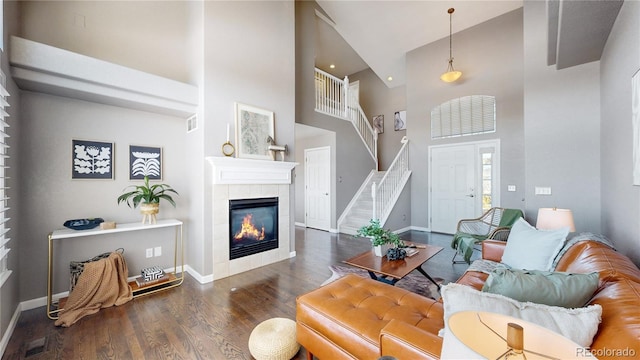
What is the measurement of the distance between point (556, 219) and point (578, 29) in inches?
75.4

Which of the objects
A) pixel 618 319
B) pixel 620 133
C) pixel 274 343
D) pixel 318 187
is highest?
pixel 620 133

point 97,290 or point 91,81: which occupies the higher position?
point 91,81

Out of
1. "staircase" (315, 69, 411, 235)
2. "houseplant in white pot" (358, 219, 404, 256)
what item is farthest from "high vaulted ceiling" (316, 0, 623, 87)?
"houseplant in white pot" (358, 219, 404, 256)

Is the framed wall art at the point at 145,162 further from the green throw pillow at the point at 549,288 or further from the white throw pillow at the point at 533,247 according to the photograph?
the white throw pillow at the point at 533,247

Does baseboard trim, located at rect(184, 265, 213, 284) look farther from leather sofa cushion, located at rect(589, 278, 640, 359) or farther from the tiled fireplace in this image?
leather sofa cushion, located at rect(589, 278, 640, 359)

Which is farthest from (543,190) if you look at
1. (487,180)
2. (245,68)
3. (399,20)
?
(245,68)

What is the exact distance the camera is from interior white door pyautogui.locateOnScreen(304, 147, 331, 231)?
20.6ft

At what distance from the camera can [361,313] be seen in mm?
1517

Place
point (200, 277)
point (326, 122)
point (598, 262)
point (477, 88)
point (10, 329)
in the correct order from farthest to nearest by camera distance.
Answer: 1. point (326, 122)
2. point (477, 88)
3. point (200, 277)
4. point (10, 329)
5. point (598, 262)

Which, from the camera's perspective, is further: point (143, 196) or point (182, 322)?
point (143, 196)

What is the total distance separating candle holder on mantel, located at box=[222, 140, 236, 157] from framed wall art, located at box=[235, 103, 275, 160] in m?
0.09

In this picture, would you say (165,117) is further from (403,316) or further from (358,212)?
(358,212)

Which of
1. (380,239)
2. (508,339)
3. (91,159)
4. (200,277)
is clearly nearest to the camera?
(508,339)

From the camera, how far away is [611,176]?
2.59 m
